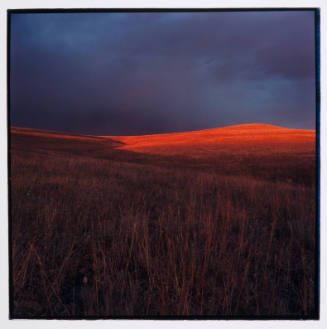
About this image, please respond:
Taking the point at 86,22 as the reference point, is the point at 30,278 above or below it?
below

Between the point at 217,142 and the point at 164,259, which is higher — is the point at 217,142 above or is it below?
above

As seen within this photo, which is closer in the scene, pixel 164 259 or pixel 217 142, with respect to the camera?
pixel 164 259

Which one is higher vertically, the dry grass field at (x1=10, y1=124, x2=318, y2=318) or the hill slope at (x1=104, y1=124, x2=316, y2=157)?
the hill slope at (x1=104, y1=124, x2=316, y2=157)

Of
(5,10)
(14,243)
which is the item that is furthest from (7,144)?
(5,10)

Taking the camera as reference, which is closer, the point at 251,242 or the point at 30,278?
the point at 30,278

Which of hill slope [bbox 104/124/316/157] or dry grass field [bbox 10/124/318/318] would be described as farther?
hill slope [bbox 104/124/316/157]

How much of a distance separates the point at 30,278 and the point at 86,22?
2.32m

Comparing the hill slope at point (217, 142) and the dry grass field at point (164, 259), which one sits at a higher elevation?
the hill slope at point (217, 142)

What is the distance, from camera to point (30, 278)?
5.01 feet

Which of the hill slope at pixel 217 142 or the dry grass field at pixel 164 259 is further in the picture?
A: the hill slope at pixel 217 142

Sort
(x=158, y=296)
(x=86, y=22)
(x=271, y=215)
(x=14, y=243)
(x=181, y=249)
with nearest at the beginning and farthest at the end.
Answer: (x=158, y=296), (x=181, y=249), (x=14, y=243), (x=86, y=22), (x=271, y=215)
